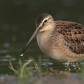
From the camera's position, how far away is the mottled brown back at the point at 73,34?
7094 millimetres

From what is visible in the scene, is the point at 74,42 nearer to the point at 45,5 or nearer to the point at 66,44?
the point at 66,44

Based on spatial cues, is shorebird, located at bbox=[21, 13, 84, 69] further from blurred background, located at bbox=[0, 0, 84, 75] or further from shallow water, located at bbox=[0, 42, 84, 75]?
blurred background, located at bbox=[0, 0, 84, 75]

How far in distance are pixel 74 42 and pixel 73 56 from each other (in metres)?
0.38

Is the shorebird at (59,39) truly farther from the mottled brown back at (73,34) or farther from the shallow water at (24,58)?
the shallow water at (24,58)

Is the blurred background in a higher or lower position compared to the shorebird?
higher

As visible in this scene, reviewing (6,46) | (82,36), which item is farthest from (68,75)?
(6,46)

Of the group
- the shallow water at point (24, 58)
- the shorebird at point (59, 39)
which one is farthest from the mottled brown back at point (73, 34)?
the shallow water at point (24, 58)

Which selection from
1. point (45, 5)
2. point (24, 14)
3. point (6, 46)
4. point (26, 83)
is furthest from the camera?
point (45, 5)

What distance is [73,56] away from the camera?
7.15m

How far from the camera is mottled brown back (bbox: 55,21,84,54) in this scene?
709cm

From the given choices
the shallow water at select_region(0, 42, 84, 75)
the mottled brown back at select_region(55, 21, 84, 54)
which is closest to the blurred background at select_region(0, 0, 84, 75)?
the shallow water at select_region(0, 42, 84, 75)

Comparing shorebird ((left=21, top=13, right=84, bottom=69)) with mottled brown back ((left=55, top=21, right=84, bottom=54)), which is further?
mottled brown back ((left=55, top=21, right=84, bottom=54))

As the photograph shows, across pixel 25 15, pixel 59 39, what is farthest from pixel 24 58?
pixel 25 15

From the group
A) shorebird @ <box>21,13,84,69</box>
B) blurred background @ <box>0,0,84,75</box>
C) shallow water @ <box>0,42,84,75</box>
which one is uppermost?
blurred background @ <box>0,0,84,75</box>
